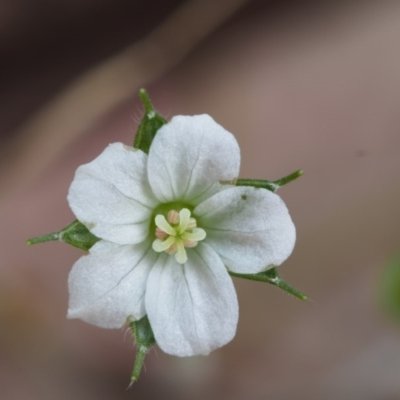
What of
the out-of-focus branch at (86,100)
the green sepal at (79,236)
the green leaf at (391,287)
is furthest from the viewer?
the out-of-focus branch at (86,100)

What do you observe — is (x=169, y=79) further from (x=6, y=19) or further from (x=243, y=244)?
(x=243, y=244)

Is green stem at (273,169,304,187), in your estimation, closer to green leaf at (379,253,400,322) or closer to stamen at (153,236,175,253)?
stamen at (153,236,175,253)

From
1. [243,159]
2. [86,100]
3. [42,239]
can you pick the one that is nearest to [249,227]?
[42,239]

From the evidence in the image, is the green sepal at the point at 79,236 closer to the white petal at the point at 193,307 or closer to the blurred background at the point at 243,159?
the white petal at the point at 193,307

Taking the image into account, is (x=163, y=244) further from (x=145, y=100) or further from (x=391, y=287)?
(x=391, y=287)

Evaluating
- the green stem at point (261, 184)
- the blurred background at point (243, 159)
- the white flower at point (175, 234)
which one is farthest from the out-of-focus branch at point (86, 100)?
the green stem at point (261, 184)

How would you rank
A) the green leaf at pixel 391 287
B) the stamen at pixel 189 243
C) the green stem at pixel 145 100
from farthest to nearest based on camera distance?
the green leaf at pixel 391 287, the stamen at pixel 189 243, the green stem at pixel 145 100
